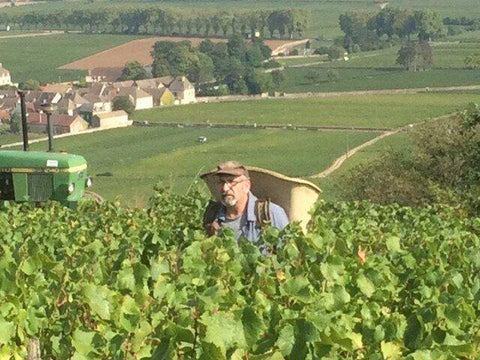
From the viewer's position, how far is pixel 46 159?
713 inches

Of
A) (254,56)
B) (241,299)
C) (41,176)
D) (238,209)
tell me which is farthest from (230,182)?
(254,56)

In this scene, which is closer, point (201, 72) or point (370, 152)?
point (370, 152)

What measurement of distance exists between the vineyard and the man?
132 millimetres

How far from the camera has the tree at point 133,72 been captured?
418 feet

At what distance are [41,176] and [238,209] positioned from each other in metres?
11.2

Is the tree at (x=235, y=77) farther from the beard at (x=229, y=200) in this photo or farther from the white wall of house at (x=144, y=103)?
the beard at (x=229, y=200)

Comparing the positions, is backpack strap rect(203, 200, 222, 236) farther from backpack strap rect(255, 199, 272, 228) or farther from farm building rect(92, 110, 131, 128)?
farm building rect(92, 110, 131, 128)

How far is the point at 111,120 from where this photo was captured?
8881cm

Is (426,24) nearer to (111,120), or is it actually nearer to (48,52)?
(48,52)

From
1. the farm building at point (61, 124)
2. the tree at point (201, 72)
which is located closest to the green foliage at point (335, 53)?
the tree at point (201, 72)

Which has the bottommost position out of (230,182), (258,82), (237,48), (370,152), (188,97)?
(188,97)

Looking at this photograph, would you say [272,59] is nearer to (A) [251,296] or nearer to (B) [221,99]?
(B) [221,99]

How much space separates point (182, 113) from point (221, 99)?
1279 cm

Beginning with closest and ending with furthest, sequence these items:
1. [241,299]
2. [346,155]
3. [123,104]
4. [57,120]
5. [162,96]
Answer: [241,299], [346,155], [57,120], [123,104], [162,96]
